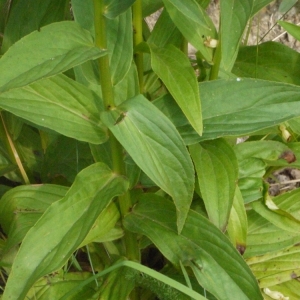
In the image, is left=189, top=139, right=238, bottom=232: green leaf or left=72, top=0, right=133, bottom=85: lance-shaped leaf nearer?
left=72, top=0, right=133, bottom=85: lance-shaped leaf

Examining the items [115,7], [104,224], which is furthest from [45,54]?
[104,224]

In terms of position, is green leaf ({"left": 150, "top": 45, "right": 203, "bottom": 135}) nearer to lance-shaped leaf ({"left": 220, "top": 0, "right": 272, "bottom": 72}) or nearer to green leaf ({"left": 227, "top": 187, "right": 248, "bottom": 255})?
lance-shaped leaf ({"left": 220, "top": 0, "right": 272, "bottom": 72})

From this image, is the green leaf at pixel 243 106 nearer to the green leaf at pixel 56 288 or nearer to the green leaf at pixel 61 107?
the green leaf at pixel 61 107

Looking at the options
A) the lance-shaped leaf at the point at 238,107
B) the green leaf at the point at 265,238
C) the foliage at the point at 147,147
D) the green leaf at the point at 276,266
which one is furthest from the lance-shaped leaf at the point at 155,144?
the green leaf at the point at 276,266

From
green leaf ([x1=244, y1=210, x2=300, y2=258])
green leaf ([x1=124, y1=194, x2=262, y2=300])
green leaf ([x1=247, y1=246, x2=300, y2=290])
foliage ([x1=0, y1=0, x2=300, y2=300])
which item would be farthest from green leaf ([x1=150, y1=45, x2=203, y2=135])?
green leaf ([x1=247, y1=246, x2=300, y2=290])

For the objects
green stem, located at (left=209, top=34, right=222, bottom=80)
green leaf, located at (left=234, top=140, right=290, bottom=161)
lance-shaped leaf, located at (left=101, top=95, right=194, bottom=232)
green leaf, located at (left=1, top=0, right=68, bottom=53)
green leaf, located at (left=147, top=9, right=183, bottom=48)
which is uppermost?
green leaf, located at (left=1, top=0, right=68, bottom=53)

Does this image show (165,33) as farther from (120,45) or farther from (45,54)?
(45,54)
